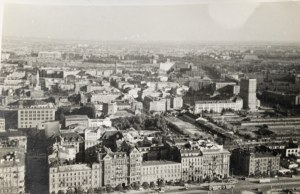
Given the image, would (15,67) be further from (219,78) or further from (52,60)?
(219,78)

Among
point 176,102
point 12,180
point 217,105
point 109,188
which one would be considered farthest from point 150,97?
point 12,180

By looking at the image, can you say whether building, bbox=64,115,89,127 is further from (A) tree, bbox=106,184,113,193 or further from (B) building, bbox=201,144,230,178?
(B) building, bbox=201,144,230,178

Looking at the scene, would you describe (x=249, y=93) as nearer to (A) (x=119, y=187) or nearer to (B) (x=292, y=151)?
(B) (x=292, y=151)

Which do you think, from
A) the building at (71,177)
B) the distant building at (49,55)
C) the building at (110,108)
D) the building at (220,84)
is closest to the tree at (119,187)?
the building at (71,177)

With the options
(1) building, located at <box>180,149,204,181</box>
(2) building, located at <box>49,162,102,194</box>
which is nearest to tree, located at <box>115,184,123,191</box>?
(2) building, located at <box>49,162,102,194</box>

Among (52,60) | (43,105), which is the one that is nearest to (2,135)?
(43,105)

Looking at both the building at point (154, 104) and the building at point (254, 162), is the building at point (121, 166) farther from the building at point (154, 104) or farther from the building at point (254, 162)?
the building at point (254, 162)
